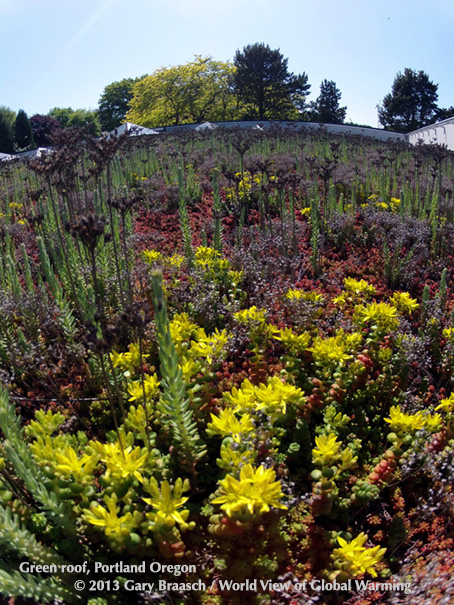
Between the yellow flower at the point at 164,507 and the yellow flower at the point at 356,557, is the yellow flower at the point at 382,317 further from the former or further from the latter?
the yellow flower at the point at 164,507

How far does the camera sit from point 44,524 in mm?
1620

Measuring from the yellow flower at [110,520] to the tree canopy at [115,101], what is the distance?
57874mm

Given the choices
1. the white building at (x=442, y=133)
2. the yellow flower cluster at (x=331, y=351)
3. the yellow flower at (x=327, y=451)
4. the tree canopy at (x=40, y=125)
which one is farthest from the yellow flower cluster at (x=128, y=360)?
the tree canopy at (x=40, y=125)

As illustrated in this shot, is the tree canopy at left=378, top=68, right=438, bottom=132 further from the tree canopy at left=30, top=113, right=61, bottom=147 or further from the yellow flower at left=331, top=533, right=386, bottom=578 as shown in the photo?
the yellow flower at left=331, top=533, right=386, bottom=578

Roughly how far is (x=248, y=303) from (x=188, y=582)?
7.26 feet

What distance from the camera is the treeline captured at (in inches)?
1326

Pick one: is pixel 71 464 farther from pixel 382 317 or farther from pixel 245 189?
pixel 245 189

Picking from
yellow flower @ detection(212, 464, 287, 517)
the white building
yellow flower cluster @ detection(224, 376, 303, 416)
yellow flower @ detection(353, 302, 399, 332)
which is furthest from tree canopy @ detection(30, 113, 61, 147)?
yellow flower @ detection(212, 464, 287, 517)

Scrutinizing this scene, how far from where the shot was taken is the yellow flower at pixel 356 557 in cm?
150

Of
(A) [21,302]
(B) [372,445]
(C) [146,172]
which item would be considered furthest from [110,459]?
(C) [146,172]

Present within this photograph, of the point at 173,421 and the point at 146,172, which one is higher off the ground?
the point at 146,172

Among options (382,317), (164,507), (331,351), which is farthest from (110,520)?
(382,317)

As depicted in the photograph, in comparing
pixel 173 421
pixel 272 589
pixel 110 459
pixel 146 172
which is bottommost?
pixel 272 589

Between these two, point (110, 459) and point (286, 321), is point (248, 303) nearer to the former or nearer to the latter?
point (286, 321)
